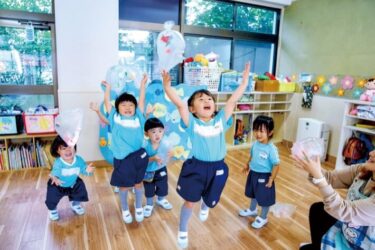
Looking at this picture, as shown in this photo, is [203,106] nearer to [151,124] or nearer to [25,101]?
[151,124]

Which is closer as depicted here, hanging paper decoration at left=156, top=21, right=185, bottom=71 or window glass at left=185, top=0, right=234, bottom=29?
hanging paper decoration at left=156, top=21, right=185, bottom=71

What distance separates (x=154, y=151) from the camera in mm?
2289

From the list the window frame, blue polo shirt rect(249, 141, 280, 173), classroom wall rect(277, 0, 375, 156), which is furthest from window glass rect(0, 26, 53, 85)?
classroom wall rect(277, 0, 375, 156)

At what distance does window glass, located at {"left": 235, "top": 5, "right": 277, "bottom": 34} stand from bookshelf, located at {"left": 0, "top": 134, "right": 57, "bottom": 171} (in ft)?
10.8

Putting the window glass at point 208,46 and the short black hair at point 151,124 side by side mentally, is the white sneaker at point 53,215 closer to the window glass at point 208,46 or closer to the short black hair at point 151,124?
the short black hair at point 151,124

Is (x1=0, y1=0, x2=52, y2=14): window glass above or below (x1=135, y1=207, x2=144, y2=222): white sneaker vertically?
above

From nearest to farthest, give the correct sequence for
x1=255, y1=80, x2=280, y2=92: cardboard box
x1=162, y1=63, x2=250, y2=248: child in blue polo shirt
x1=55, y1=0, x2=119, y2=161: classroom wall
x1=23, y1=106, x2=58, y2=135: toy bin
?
1. x1=162, y1=63, x2=250, y2=248: child in blue polo shirt
2. x1=55, y1=0, x2=119, y2=161: classroom wall
3. x1=23, y1=106, x2=58, y2=135: toy bin
4. x1=255, y1=80, x2=280, y2=92: cardboard box

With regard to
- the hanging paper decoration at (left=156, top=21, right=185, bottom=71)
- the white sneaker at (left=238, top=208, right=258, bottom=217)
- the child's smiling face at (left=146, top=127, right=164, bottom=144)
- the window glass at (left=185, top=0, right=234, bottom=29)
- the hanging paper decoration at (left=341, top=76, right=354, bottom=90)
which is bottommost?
the white sneaker at (left=238, top=208, right=258, bottom=217)

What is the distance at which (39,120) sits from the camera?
3.06 metres

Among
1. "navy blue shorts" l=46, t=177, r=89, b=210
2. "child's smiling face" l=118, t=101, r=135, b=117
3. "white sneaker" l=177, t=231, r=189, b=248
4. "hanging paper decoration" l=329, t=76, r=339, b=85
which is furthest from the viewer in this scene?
"hanging paper decoration" l=329, t=76, r=339, b=85

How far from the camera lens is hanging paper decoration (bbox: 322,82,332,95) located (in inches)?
153

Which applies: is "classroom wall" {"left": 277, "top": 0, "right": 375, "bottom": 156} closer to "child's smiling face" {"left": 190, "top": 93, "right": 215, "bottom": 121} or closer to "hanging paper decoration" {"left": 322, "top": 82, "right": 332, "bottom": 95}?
"hanging paper decoration" {"left": 322, "top": 82, "right": 332, "bottom": 95}

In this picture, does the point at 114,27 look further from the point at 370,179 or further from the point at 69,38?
the point at 370,179

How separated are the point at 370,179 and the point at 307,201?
1486 millimetres
